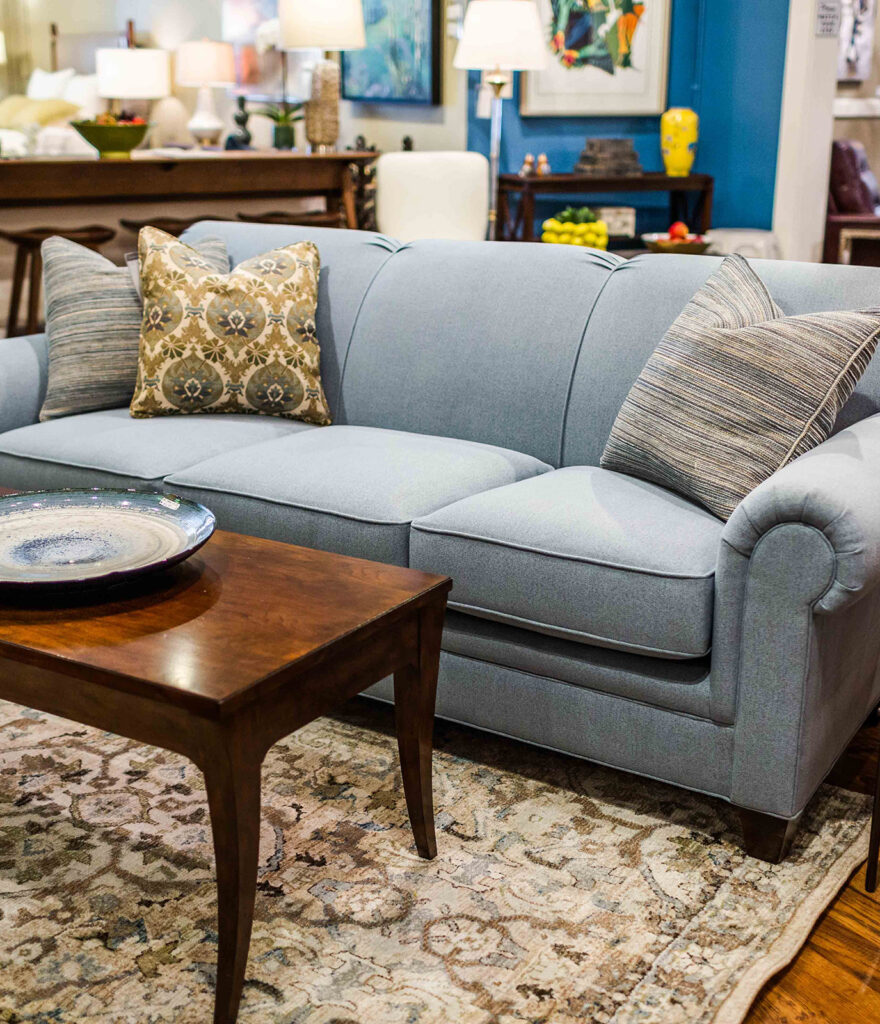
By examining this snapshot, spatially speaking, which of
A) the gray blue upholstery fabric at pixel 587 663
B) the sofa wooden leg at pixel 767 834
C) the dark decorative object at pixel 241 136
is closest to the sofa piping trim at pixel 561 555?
the gray blue upholstery fabric at pixel 587 663

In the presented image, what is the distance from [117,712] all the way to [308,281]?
1589 millimetres

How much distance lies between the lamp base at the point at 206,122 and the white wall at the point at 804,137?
390 centimetres

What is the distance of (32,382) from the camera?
2.88 metres

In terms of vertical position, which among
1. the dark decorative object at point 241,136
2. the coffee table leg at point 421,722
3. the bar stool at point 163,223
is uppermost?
the dark decorative object at point 241,136

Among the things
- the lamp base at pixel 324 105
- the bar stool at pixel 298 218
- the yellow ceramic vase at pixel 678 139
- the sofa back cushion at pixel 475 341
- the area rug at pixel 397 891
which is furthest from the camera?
the yellow ceramic vase at pixel 678 139

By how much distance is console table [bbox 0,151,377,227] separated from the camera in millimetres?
4793

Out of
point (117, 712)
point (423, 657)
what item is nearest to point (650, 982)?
point (423, 657)

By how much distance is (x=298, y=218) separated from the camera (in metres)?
5.55

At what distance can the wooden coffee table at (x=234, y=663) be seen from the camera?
137 centimetres

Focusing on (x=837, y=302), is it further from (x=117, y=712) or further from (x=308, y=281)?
(x=117, y=712)

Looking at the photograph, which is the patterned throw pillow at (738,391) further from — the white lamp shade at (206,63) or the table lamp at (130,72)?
the white lamp shade at (206,63)

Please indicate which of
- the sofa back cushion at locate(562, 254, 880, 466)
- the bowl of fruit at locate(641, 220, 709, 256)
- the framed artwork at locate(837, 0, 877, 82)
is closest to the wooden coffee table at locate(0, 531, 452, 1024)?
the sofa back cushion at locate(562, 254, 880, 466)

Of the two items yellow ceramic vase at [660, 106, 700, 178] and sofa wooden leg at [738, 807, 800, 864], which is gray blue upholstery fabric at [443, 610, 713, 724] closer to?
sofa wooden leg at [738, 807, 800, 864]

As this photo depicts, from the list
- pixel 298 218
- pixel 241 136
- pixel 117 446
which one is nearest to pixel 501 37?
pixel 298 218
